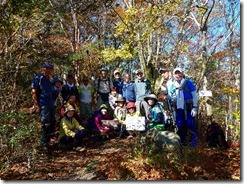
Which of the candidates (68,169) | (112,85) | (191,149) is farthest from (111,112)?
(191,149)

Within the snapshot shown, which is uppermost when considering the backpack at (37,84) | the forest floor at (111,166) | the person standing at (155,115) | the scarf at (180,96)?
the backpack at (37,84)

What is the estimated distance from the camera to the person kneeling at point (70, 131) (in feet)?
17.9

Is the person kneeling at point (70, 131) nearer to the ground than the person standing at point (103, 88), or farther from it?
nearer to the ground

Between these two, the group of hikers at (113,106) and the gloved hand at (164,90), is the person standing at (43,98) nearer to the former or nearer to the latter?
the group of hikers at (113,106)

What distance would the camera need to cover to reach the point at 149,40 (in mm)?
8406

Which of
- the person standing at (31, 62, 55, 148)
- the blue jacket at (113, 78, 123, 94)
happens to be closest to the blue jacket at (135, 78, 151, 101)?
the blue jacket at (113, 78, 123, 94)

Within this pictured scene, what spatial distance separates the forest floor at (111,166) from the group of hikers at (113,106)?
0.37 metres

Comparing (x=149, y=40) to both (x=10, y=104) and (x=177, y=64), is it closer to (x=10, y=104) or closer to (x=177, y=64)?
(x=177, y=64)

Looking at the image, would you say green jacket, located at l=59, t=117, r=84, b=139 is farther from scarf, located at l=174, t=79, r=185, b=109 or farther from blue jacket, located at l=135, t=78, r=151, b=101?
scarf, located at l=174, t=79, r=185, b=109

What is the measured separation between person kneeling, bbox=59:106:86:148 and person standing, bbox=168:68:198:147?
5.90ft

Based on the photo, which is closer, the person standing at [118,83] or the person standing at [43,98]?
the person standing at [43,98]

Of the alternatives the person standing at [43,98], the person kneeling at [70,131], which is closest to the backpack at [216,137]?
the person kneeling at [70,131]

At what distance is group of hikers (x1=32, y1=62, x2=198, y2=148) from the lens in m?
5.22

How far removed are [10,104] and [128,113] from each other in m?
2.27
